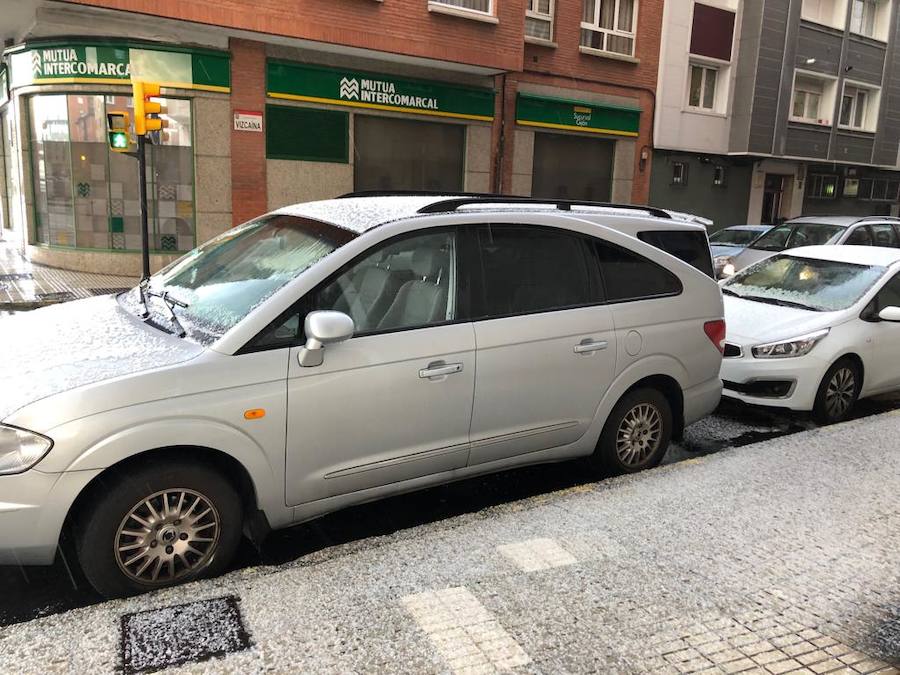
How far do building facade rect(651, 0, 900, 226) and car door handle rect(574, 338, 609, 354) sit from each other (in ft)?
61.5

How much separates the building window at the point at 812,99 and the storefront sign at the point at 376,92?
13210 millimetres

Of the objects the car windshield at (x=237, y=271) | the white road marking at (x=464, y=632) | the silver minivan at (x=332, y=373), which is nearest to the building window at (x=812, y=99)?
the silver minivan at (x=332, y=373)

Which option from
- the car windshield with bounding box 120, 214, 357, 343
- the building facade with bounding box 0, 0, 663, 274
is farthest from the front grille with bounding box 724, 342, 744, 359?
the building facade with bounding box 0, 0, 663, 274

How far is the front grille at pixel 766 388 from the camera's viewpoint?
6316 mm

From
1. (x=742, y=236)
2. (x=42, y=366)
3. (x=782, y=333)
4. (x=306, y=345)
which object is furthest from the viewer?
(x=742, y=236)

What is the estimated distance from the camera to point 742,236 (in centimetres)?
1638

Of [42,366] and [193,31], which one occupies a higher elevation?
[193,31]

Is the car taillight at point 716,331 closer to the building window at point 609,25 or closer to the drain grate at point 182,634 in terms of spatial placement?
the drain grate at point 182,634

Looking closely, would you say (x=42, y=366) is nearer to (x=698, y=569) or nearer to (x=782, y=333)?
(x=698, y=569)

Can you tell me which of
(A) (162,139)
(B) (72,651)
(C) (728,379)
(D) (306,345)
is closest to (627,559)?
(D) (306,345)

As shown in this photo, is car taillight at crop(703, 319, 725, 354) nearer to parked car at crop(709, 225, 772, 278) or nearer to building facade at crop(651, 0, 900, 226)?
parked car at crop(709, 225, 772, 278)

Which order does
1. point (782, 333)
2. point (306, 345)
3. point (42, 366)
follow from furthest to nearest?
point (782, 333)
point (306, 345)
point (42, 366)

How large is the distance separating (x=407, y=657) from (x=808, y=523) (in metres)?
2.37

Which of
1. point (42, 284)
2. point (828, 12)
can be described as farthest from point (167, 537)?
point (828, 12)
